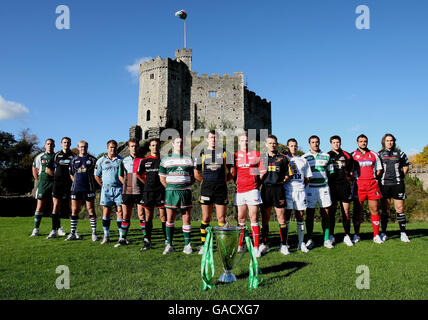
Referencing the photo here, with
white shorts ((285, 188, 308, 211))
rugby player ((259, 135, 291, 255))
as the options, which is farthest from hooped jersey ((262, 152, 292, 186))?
white shorts ((285, 188, 308, 211))

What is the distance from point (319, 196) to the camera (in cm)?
663

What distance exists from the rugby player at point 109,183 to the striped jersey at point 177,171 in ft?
5.62

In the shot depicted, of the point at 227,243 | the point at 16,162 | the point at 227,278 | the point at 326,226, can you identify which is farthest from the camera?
the point at 16,162

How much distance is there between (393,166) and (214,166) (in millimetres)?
4943

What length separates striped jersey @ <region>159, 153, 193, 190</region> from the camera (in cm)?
606

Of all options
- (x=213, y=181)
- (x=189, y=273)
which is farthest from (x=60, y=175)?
(x=189, y=273)

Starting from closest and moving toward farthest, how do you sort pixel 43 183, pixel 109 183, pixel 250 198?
pixel 250 198 < pixel 109 183 < pixel 43 183

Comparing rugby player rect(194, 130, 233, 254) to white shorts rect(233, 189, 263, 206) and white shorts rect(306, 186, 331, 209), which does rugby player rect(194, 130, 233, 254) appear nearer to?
white shorts rect(233, 189, 263, 206)

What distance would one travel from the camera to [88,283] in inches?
158

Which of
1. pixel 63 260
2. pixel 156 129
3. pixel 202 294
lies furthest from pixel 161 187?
pixel 156 129

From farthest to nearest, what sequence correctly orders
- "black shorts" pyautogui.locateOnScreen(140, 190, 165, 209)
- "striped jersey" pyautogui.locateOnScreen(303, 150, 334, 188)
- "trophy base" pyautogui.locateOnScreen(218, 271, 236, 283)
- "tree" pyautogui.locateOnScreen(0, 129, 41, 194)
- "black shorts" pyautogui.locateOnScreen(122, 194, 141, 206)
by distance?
"tree" pyautogui.locateOnScreen(0, 129, 41, 194)
"black shorts" pyautogui.locateOnScreen(122, 194, 141, 206)
"striped jersey" pyautogui.locateOnScreen(303, 150, 334, 188)
"black shorts" pyautogui.locateOnScreen(140, 190, 165, 209)
"trophy base" pyautogui.locateOnScreen(218, 271, 236, 283)

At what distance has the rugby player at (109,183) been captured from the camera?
7.16 m

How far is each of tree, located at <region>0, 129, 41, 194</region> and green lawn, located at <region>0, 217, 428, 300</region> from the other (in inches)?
1670

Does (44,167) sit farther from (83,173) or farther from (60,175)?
(83,173)
